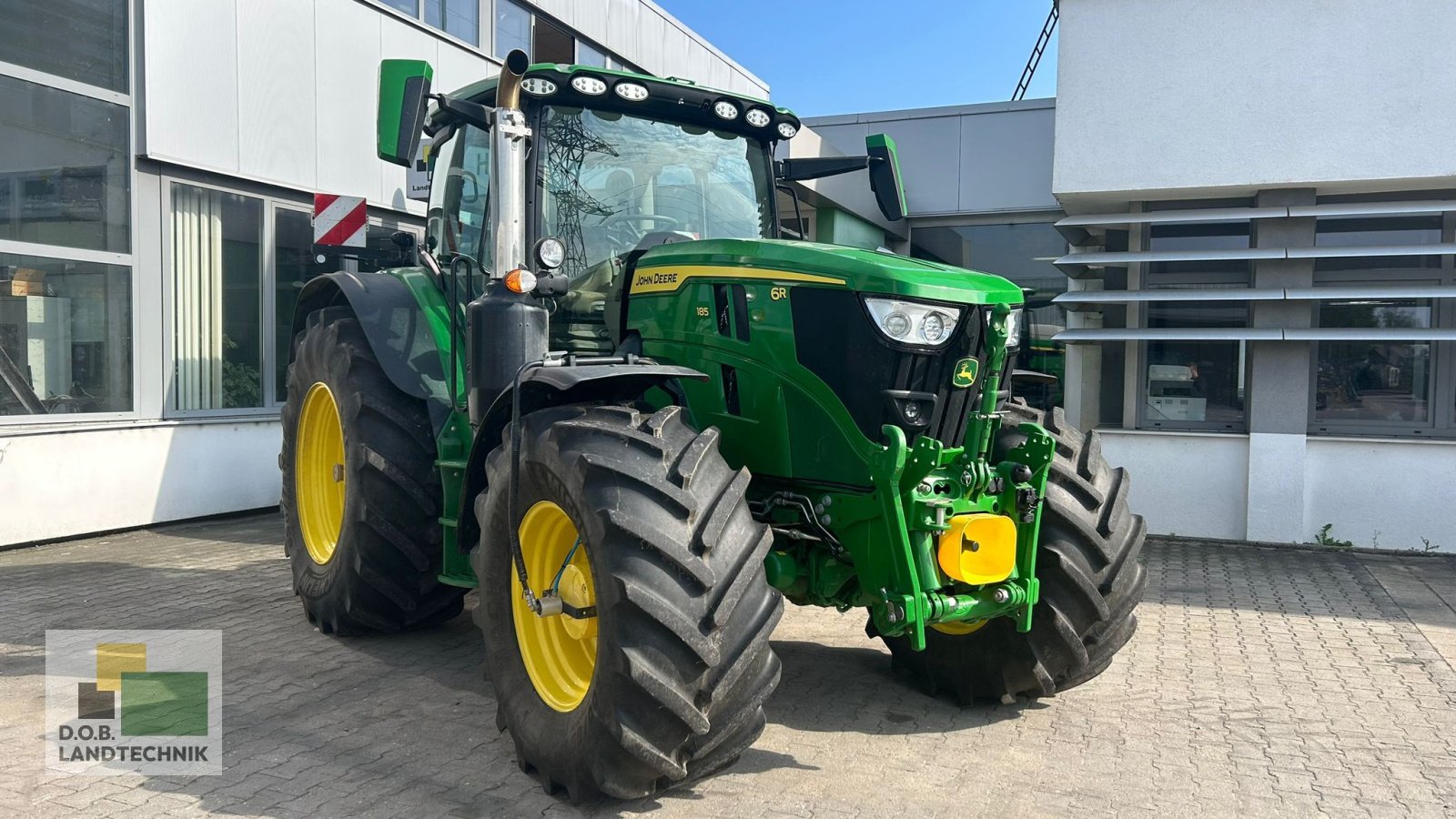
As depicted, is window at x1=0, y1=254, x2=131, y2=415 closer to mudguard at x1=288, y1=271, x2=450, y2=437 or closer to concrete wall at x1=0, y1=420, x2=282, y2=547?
concrete wall at x1=0, y1=420, x2=282, y2=547

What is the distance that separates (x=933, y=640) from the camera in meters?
4.69

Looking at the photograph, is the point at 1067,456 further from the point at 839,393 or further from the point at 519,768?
the point at 519,768

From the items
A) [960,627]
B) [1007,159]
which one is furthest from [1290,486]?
[1007,159]

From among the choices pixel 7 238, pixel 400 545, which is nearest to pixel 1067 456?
pixel 400 545

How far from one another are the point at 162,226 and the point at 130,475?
187cm

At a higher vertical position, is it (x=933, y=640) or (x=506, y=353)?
(x=506, y=353)

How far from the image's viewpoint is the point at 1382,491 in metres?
8.48

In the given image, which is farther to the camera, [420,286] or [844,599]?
[420,286]

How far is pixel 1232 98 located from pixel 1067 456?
5.21 meters

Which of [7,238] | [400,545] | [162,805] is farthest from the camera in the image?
[7,238]

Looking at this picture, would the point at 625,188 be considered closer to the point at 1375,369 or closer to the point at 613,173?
the point at 613,173

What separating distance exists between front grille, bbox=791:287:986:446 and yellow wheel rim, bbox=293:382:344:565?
289cm

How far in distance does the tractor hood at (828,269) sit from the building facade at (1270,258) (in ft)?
17.0

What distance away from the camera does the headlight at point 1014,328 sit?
162 inches
